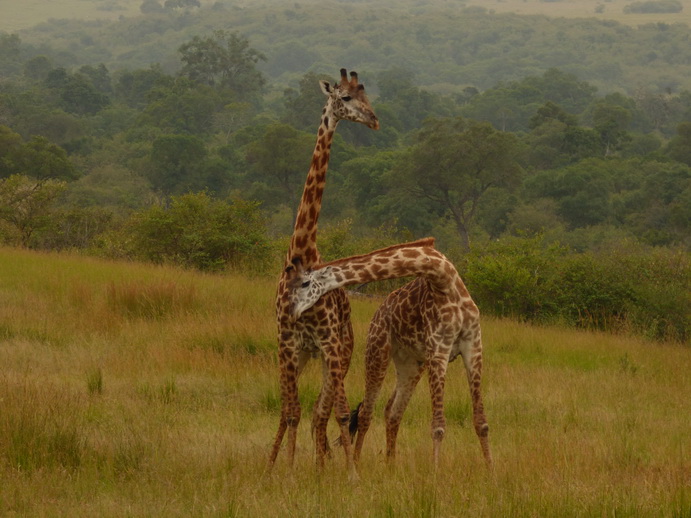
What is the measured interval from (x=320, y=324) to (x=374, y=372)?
0.80 metres

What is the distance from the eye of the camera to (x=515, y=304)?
18500mm

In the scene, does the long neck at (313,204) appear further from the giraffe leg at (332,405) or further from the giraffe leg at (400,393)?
the giraffe leg at (400,393)

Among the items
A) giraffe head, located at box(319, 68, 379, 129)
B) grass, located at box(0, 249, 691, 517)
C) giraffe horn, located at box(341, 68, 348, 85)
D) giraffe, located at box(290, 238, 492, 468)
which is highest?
giraffe horn, located at box(341, 68, 348, 85)

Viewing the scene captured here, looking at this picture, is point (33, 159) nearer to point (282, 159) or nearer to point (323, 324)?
point (282, 159)

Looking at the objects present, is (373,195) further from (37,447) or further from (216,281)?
(37,447)

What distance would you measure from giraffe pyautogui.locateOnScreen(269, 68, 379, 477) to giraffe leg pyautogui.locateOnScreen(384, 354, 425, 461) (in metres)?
0.57

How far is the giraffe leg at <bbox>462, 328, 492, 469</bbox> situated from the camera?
634cm

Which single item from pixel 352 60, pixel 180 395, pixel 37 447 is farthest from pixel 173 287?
pixel 352 60

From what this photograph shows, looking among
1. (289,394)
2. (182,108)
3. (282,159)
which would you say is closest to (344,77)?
(289,394)

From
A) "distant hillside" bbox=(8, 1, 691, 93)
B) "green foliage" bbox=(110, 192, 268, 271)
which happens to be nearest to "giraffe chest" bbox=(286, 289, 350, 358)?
"green foliage" bbox=(110, 192, 268, 271)

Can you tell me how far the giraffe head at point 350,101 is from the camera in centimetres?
633

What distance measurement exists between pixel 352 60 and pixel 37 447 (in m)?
156

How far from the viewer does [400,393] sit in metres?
A: 6.98

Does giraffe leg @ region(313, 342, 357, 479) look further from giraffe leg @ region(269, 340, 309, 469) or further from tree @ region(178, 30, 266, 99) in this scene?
tree @ region(178, 30, 266, 99)
